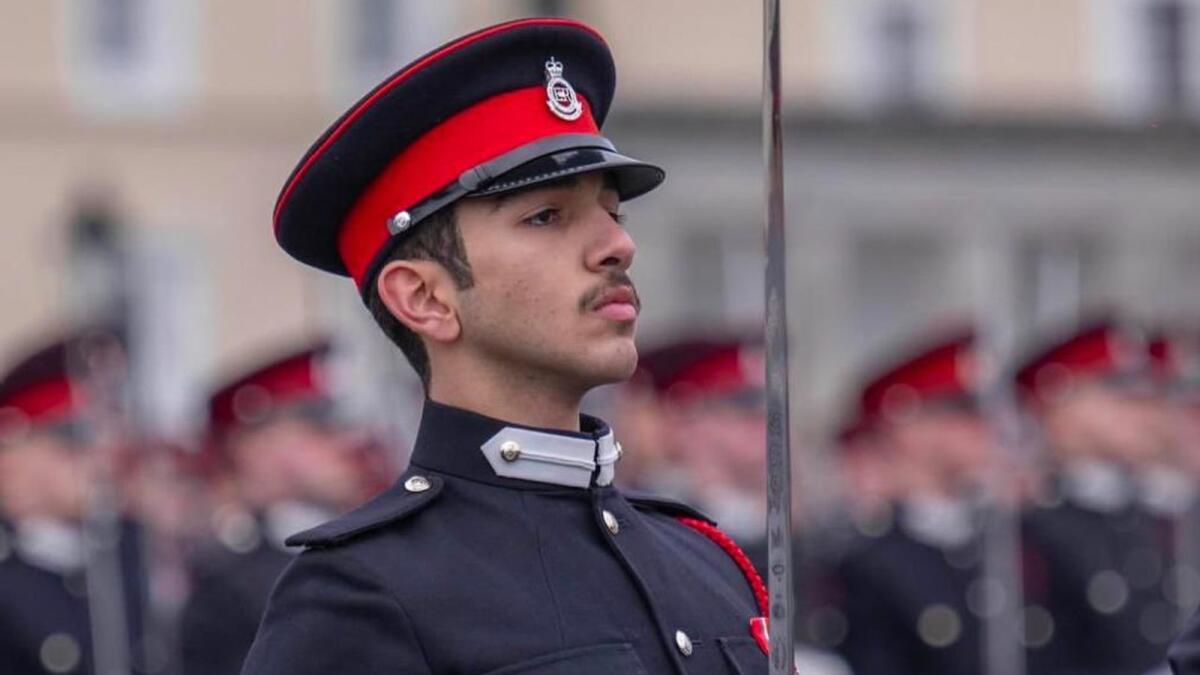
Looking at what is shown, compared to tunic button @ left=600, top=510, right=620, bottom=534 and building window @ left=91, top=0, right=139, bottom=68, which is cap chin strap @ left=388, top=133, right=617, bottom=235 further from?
building window @ left=91, top=0, right=139, bottom=68

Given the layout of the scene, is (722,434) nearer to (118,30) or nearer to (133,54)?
(133,54)

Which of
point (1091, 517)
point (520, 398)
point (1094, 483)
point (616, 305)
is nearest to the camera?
point (616, 305)

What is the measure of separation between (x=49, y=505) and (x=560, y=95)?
17.4 feet

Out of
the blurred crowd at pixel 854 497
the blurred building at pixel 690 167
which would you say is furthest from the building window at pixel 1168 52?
the blurred crowd at pixel 854 497

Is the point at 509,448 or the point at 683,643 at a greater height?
the point at 509,448

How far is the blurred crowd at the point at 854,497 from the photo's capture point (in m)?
9.16

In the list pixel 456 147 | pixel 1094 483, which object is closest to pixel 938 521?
pixel 1094 483

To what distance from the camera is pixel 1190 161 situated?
102ft

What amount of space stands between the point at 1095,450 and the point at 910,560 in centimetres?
115

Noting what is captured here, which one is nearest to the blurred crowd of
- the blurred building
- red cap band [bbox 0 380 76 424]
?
red cap band [bbox 0 380 76 424]

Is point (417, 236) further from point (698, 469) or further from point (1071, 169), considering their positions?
point (1071, 169)

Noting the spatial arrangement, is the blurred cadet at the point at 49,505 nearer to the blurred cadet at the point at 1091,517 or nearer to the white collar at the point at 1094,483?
the blurred cadet at the point at 1091,517

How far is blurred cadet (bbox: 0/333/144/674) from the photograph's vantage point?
8797 mm

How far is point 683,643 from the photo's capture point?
3998 millimetres
